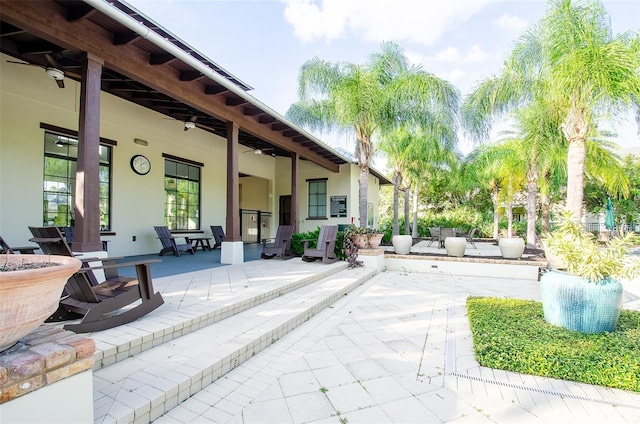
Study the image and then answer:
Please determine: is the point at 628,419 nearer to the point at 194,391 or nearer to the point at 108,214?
the point at 194,391

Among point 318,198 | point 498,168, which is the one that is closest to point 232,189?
point 318,198

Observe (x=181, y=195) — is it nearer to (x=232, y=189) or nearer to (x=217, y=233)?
(x=217, y=233)

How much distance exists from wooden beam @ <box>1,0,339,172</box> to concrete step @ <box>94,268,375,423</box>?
11.7ft

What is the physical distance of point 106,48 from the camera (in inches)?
157

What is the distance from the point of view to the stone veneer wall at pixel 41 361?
1.29 meters

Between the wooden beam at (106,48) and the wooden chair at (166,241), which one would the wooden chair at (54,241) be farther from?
the wooden chair at (166,241)

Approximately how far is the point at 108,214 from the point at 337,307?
18.2 ft

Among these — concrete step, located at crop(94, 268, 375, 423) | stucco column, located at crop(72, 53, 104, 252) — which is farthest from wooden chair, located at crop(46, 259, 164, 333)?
stucco column, located at crop(72, 53, 104, 252)

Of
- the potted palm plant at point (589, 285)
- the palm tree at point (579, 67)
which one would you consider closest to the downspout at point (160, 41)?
the potted palm plant at point (589, 285)

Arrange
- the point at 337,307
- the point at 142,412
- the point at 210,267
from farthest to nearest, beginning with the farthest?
1. the point at 210,267
2. the point at 337,307
3. the point at 142,412

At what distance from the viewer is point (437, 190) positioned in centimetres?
2150

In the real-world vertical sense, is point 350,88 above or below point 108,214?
above

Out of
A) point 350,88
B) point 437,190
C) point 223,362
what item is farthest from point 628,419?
point 437,190

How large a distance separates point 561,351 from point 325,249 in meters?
4.83
